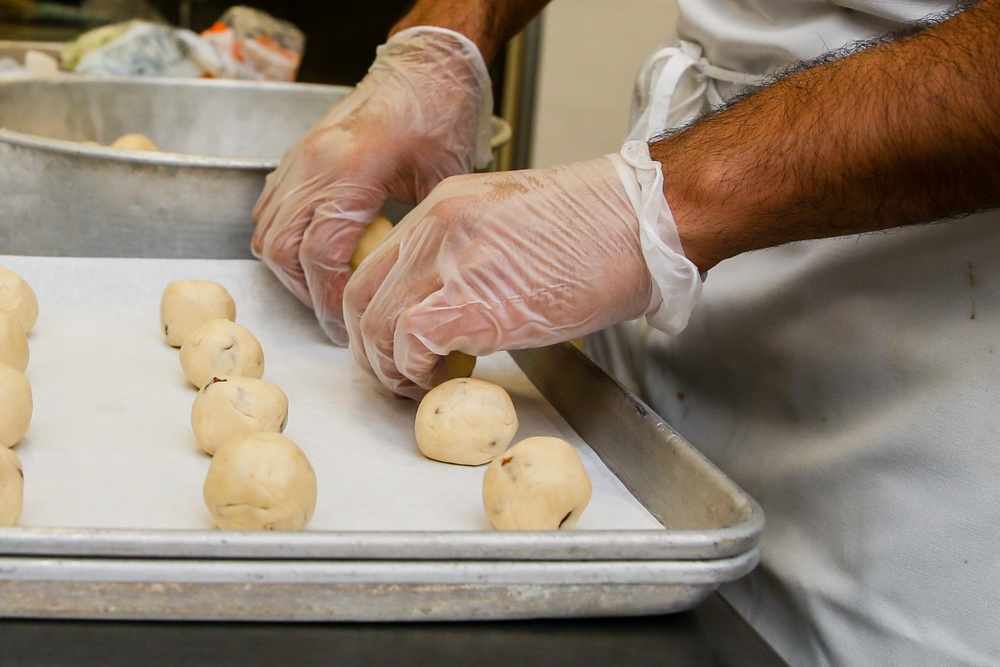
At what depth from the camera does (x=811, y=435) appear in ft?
3.58

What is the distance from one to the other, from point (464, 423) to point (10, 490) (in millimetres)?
454

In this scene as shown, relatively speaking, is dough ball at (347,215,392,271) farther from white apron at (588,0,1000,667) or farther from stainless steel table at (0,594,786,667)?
stainless steel table at (0,594,786,667)

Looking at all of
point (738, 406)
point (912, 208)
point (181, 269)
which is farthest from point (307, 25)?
point (912, 208)

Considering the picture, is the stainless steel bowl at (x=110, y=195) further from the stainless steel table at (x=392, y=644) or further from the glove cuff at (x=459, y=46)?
the stainless steel table at (x=392, y=644)

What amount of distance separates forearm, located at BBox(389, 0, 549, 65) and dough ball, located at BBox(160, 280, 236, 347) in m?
0.51

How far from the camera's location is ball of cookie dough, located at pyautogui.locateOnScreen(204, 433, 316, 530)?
2.67 feet

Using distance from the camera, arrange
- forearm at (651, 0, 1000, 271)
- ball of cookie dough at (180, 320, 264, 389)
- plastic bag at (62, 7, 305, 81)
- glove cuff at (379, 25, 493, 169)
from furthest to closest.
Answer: plastic bag at (62, 7, 305, 81), glove cuff at (379, 25, 493, 169), ball of cookie dough at (180, 320, 264, 389), forearm at (651, 0, 1000, 271)

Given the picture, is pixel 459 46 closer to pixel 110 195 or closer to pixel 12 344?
pixel 110 195

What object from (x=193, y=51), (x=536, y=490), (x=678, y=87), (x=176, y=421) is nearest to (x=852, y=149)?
(x=536, y=490)

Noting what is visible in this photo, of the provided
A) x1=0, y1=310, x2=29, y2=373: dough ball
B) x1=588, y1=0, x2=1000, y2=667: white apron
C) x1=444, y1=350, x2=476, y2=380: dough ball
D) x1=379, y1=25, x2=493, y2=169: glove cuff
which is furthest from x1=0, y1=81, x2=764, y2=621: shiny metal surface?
x1=379, y1=25, x2=493, y2=169: glove cuff

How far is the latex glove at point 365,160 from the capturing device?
4.14ft

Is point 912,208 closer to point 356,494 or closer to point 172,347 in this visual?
point 356,494

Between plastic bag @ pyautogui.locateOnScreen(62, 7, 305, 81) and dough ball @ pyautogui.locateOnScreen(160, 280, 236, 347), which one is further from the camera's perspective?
plastic bag @ pyautogui.locateOnScreen(62, 7, 305, 81)

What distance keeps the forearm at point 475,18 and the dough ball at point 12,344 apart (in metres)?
0.71
